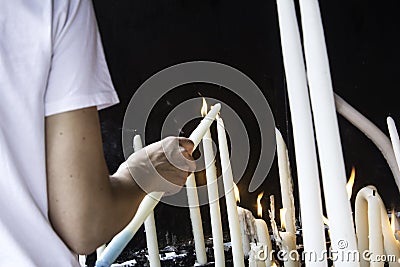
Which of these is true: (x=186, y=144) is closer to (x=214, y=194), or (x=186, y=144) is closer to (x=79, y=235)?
(x=79, y=235)

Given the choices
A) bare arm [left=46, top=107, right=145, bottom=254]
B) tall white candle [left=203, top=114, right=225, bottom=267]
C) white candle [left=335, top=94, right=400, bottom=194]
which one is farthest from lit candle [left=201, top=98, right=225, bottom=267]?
white candle [left=335, top=94, right=400, bottom=194]

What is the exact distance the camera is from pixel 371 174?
1697 millimetres

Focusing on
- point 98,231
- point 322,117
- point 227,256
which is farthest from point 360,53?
point 322,117

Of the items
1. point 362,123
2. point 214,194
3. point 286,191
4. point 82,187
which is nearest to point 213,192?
point 214,194

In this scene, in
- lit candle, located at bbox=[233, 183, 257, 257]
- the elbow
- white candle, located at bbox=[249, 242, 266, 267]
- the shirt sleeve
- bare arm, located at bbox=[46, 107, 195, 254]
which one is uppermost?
the shirt sleeve

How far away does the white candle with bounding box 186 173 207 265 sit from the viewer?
0.88 meters

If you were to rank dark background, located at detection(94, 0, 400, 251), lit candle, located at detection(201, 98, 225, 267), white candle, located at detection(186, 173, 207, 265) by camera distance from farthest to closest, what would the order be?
dark background, located at detection(94, 0, 400, 251), white candle, located at detection(186, 173, 207, 265), lit candle, located at detection(201, 98, 225, 267)

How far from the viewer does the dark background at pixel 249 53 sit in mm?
1505

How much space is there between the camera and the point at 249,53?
160 cm

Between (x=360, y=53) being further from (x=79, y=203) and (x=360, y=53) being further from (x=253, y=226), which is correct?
(x=79, y=203)

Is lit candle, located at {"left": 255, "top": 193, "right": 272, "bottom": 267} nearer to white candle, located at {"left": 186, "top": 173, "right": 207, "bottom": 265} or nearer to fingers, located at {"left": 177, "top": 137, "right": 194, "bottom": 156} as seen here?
fingers, located at {"left": 177, "top": 137, "right": 194, "bottom": 156}

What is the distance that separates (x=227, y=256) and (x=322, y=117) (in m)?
0.89

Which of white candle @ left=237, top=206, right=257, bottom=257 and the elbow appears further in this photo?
white candle @ left=237, top=206, right=257, bottom=257

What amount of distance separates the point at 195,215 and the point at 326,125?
0.62m
